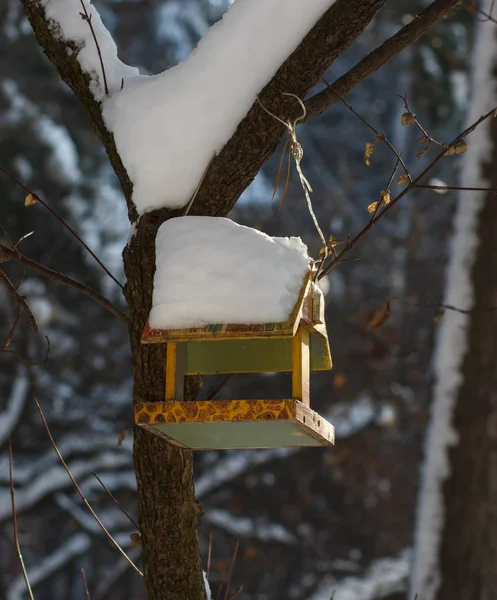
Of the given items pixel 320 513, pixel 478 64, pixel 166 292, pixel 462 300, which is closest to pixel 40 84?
pixel 478 64

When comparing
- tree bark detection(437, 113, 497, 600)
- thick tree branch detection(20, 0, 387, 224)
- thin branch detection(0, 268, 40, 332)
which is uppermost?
thick tree branch detection(20, 0, 387, 224)

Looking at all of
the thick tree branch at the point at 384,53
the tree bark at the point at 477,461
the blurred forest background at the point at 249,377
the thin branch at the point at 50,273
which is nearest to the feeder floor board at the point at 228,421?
the thin branch at the point at 50,273

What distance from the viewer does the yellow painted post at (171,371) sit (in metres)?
1.94

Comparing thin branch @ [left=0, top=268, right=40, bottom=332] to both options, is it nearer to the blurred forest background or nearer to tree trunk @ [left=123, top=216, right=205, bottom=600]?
tree trunk @ [left=123, top=216, right=205, bottom=600]

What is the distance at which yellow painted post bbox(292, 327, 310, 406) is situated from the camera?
189 centimetres

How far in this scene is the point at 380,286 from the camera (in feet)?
31.8

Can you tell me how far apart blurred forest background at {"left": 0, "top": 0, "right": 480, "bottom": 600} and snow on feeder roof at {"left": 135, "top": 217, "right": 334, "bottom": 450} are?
433cm

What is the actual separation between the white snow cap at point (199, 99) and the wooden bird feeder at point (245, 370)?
396 millimetres

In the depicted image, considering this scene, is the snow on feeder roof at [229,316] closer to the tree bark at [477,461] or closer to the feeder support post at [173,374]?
the feeder support post at [173,374]

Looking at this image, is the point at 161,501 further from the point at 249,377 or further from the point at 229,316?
the point at 249,377

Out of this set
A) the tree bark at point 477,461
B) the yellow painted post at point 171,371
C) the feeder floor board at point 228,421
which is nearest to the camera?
the feeder floor board at point 228,421

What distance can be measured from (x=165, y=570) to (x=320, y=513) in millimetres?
6893

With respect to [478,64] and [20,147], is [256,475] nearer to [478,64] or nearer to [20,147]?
[20,147]

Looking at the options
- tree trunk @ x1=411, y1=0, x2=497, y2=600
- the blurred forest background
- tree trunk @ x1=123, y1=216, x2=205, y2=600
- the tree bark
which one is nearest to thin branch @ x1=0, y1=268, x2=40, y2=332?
tree trunk @ x1=123, y1=216, x2=205, y2=600
